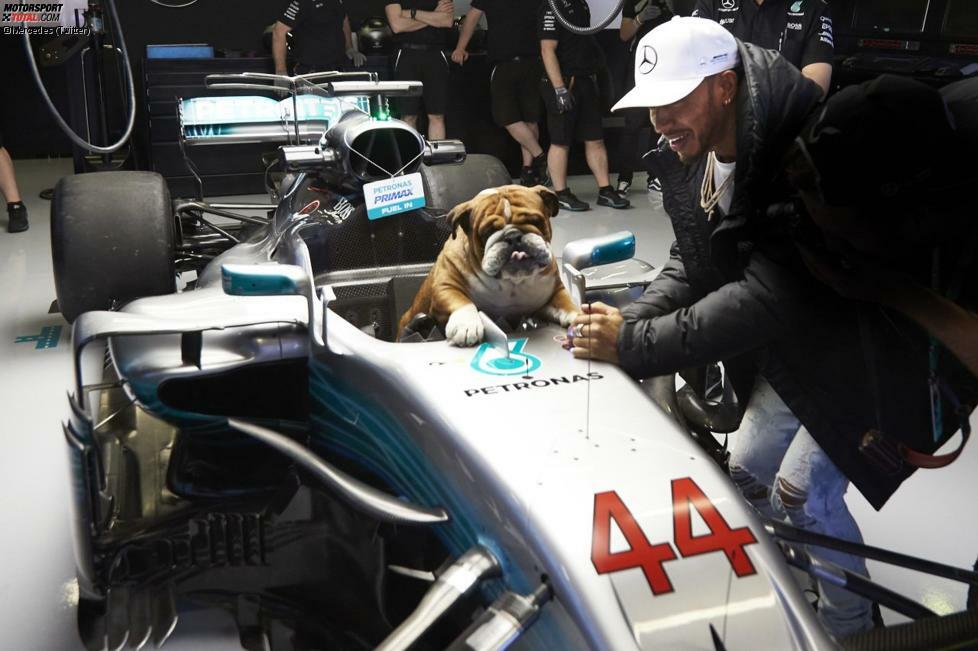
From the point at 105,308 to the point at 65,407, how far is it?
1.51 ft

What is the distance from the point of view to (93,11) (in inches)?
165

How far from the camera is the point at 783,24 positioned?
69.1 inches

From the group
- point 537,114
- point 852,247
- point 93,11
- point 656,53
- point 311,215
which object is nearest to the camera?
point 852,247

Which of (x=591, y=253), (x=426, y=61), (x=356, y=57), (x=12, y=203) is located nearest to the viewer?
(x=591, y=253)

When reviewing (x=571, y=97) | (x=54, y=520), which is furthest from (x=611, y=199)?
(x=54, y=520)

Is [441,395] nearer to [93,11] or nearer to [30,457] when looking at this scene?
[30,457]

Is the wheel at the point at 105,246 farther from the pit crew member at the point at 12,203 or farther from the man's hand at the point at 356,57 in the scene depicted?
the man's hand at the point at 356,57

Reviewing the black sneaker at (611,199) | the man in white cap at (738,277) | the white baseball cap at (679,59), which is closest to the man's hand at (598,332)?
the man in white cap at (738,277)

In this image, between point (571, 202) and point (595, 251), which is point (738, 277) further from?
point (571, 202)

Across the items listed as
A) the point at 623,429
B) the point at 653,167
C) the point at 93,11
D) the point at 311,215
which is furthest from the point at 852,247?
the point at 93,11

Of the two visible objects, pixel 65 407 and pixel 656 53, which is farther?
pixel 65 407

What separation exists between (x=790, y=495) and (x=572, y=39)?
2369mm

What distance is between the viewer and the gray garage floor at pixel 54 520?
2.17 m

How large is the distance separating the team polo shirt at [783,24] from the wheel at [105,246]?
192 centimetres
